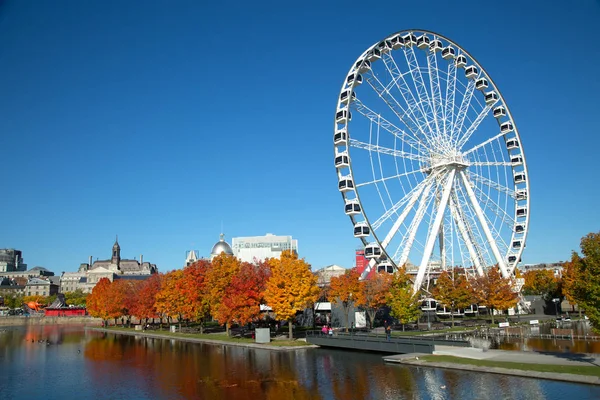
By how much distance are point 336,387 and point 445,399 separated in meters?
6.70

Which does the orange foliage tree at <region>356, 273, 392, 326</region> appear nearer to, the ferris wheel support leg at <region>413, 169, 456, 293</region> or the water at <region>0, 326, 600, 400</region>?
the ferris wheel support leg at <region>413, 169, 456, 293</region>

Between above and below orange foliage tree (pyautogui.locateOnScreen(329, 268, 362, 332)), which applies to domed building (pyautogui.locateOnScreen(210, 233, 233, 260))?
above

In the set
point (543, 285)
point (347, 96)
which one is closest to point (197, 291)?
point (347, 96)

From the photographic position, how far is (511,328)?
60.3m

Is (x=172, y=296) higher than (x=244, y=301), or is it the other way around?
(x=172, y=296)

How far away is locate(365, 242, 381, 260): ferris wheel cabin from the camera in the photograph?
5672 centimetres

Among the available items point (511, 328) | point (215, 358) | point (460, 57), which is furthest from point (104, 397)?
point (460, 57)

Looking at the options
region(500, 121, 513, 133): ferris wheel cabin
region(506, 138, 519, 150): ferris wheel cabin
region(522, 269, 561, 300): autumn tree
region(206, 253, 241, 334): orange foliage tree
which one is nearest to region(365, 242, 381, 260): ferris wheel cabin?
region(206, 253, 241, 334): orange foliage tree

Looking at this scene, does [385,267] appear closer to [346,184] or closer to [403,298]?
[403,298]

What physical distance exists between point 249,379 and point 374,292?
3077cm

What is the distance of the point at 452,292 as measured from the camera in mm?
64500

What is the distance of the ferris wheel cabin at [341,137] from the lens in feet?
188

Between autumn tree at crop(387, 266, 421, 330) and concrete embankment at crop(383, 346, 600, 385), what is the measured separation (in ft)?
56.1

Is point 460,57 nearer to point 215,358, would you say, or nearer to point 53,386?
point 215,358
